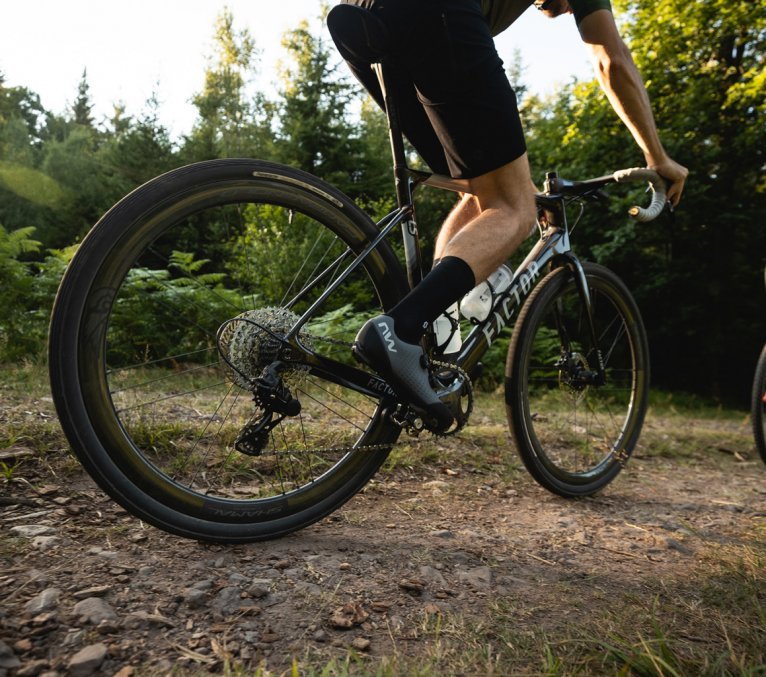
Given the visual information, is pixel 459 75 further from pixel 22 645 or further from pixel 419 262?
pixel 22 645

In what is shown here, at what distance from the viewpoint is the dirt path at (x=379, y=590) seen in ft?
3.67

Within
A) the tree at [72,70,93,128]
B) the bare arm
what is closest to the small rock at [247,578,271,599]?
the bare arm

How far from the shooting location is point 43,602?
119 cm

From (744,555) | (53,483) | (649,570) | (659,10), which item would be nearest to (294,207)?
(53,483)

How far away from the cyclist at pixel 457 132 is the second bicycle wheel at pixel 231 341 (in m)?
0.21

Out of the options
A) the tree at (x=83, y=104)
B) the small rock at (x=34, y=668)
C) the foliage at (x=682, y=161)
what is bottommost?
the small rock at (x=34, y=668)

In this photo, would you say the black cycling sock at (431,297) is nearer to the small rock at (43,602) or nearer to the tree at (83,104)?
the small rock at (43,602)

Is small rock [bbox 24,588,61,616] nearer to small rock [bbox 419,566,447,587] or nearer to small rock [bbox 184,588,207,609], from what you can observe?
small rock [bbox 184,588,207,609]

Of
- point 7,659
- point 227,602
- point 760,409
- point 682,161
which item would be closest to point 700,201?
point 682,161

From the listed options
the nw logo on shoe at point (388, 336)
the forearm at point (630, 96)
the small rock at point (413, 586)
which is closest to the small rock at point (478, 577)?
the small rock at point (413, 586)

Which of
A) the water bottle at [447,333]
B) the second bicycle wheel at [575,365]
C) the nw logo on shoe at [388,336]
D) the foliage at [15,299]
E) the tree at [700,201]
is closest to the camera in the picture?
the nw logo on shoe at [388,336]

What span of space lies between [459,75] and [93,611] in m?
1.62

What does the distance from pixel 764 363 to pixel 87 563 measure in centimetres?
360

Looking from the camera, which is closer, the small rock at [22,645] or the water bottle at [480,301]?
the small rock at [22,645]
